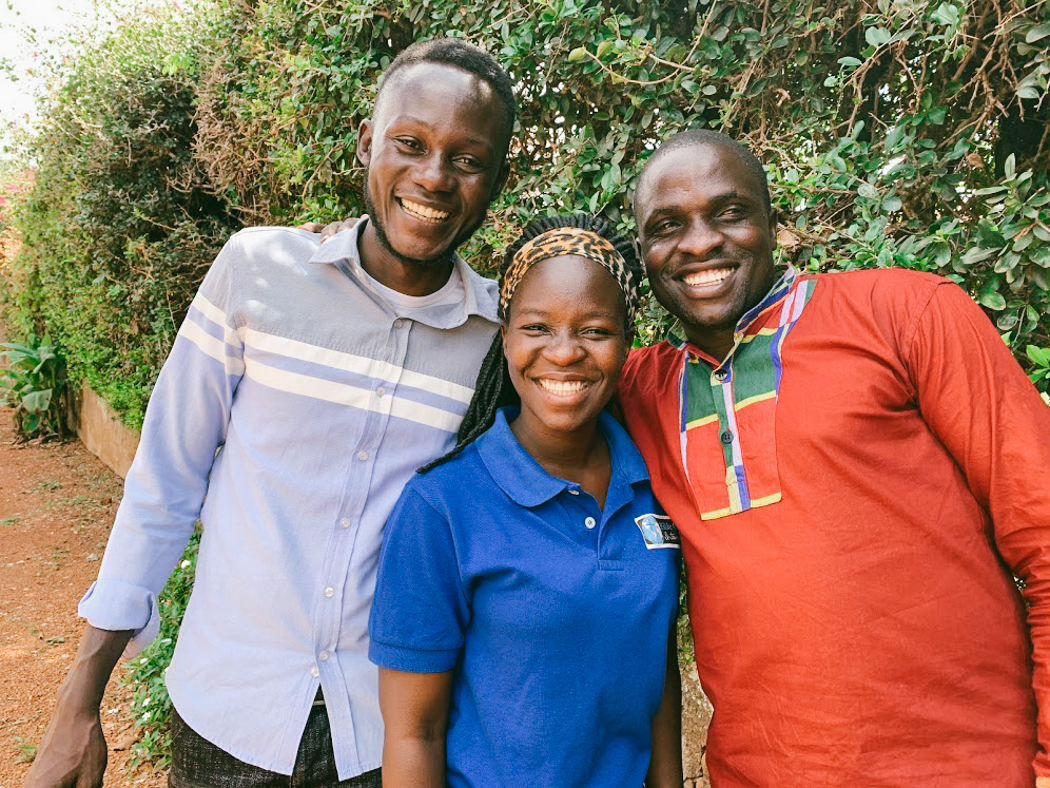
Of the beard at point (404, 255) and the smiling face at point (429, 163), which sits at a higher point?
the smiling face at point (429, 163)

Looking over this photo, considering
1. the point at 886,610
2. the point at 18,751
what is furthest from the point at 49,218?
the point at 886,610

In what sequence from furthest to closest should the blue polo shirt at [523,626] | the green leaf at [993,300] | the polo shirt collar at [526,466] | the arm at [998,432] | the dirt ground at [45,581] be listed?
the dirt ground at [45,581] → the green leaf at [993,300] → the polo shirt collar at [526,466] → the blue polo shirt at [523,626] → the arm at [998,432]

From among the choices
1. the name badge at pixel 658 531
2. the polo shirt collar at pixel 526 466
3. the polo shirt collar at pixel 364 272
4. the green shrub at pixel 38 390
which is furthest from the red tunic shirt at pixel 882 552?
the green shrub at pixel 38 390

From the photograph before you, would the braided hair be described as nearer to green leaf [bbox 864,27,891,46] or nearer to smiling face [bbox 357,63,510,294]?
smiling face [bbox 357,63,510,294]

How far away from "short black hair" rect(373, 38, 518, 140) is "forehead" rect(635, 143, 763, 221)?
0.45 m

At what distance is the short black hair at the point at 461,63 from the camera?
1.99 m

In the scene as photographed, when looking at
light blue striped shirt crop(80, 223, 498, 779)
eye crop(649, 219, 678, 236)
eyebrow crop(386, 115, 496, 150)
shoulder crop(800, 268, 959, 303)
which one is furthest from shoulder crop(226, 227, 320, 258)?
shoulder crop(800, 268, 959, 303)

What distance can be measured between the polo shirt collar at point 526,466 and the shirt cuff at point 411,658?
374 mm

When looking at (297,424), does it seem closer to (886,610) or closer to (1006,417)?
(886,610)

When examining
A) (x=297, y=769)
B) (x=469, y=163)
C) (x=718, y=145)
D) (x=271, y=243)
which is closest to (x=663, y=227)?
(x=718, y=145)

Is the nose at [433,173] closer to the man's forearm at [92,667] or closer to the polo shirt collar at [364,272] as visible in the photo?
the polo shirt collar at [364,272]

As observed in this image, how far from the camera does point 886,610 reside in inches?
62.6

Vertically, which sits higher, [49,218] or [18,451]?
[49,218]

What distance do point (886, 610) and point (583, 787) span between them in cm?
74
